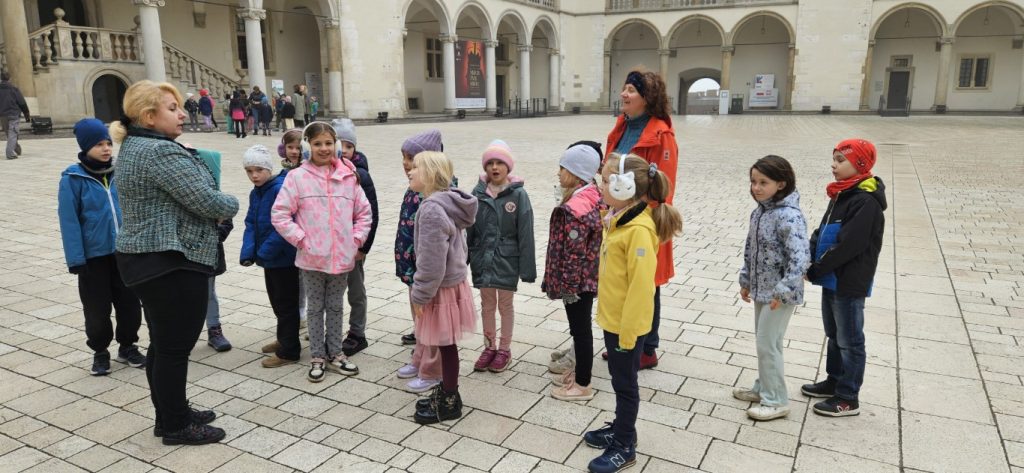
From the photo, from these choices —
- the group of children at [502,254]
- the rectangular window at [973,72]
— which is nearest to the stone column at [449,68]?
the rectangular window at [973,72]

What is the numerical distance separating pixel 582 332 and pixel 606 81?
125 feet

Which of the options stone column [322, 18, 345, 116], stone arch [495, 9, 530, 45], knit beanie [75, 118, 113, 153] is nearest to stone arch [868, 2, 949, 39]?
stone arch [495, 9, 530, 45]

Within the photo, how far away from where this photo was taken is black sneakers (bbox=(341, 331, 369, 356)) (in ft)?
13.8

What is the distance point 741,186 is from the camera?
35.2 ft

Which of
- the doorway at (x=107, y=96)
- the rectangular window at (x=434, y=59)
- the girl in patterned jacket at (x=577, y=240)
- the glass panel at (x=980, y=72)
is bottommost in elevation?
the girl in patterned jacket at (x=577, y=240)

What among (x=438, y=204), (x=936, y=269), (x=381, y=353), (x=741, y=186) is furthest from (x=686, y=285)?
(x=741, y=186)

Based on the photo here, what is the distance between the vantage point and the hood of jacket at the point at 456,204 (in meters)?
3.17

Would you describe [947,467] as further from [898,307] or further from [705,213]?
[705,213]

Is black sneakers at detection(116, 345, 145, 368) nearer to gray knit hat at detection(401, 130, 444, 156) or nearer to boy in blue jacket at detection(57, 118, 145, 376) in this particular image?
boy in blue jacket at detection(57, 118, 145, 376)

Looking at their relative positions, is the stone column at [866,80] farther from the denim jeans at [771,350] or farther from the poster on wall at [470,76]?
the denim jeans at [771,350]

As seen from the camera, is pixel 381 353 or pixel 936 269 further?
pixel 936 269

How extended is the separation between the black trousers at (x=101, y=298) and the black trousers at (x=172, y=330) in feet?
3.14

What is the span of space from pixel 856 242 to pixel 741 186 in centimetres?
794

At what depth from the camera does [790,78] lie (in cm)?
3538
